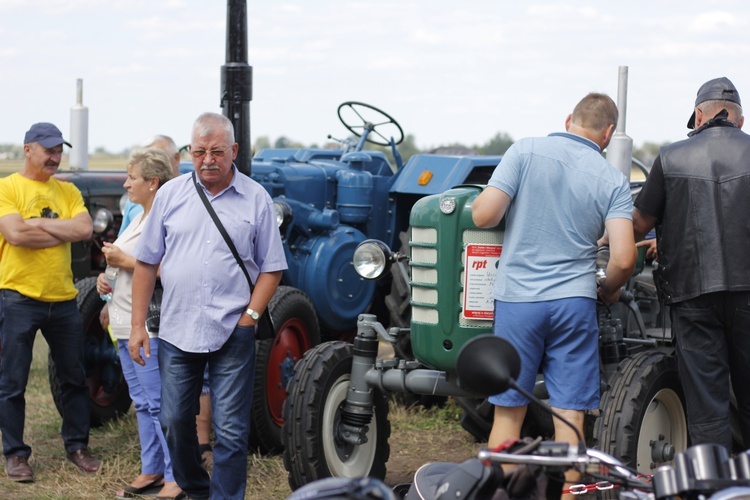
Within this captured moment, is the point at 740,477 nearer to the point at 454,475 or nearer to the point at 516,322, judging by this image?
the point at 454,475

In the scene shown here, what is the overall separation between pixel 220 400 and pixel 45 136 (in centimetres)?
187

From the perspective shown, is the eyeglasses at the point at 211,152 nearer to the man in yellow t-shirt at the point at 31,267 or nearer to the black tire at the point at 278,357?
the man in yellow t-shirt at the point at 31,267

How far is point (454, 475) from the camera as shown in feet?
8.21

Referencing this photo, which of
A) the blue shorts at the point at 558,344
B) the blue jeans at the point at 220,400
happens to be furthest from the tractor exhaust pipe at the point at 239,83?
the blue shorts at the point at 558,344

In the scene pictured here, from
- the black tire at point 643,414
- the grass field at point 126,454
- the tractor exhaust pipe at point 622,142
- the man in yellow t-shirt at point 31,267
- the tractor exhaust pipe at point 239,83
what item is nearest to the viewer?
the black tire at point 643,414

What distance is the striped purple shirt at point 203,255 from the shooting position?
4.10 metres

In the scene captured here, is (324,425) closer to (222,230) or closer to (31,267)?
(222,230)

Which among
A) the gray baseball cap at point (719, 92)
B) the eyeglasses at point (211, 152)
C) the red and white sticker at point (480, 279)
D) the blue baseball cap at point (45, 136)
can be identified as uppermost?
the gray baseball cap at point (719, 92)

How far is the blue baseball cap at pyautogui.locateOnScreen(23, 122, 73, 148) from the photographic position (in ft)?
17.4

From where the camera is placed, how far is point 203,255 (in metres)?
4.10

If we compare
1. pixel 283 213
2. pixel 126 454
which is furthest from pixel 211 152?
pixel 126 454

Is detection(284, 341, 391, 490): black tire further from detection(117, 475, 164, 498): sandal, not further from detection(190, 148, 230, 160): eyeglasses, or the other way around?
detection(190, 148, 230, 160): eyeglasses

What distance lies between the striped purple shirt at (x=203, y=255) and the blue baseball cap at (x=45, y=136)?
1315mm

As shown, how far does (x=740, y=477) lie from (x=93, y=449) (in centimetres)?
429
